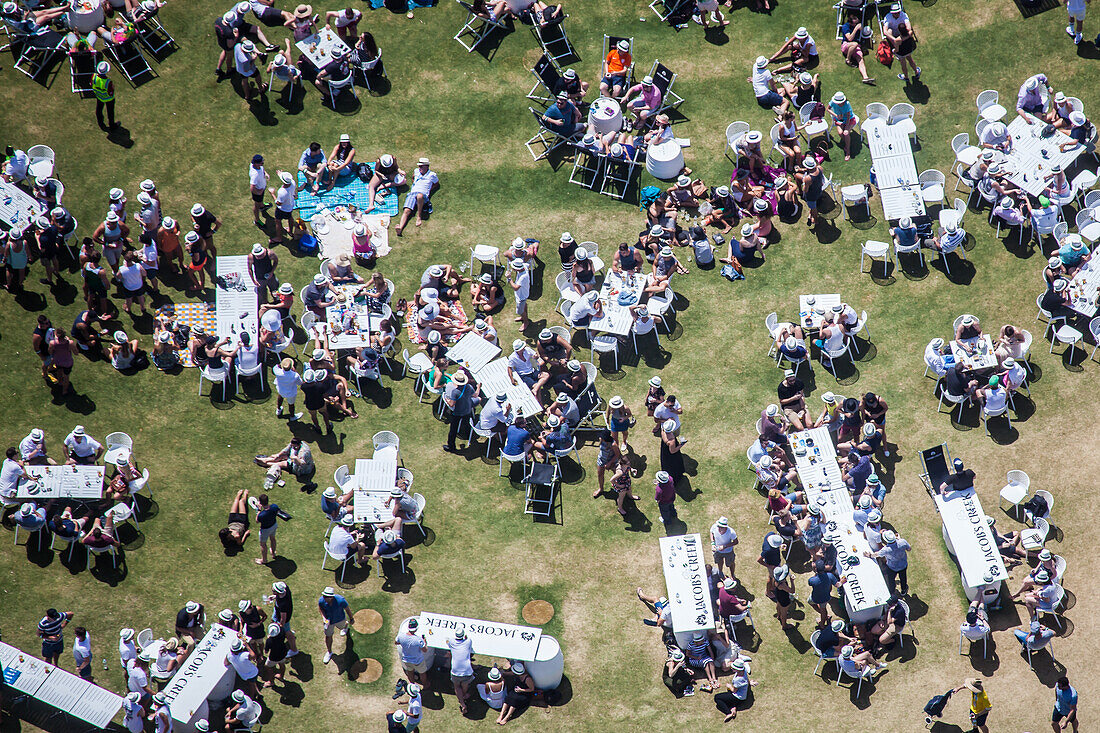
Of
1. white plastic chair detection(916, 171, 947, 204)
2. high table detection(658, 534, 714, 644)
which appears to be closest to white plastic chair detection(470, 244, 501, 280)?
high table detection(658, 534, 714, 644)

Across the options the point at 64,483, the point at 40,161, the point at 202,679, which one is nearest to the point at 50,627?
the point at 64,483

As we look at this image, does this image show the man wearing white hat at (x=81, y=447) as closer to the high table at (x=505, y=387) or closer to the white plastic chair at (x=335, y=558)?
the white plastic chair at (x=335, y=558)

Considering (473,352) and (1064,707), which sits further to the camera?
(473,352)

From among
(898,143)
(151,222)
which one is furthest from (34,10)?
(898,143)

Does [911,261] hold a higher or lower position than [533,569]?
higher

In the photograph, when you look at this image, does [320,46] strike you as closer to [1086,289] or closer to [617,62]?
[617,62]

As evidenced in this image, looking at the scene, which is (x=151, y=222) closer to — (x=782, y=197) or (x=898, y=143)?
(x=782, y=197)
